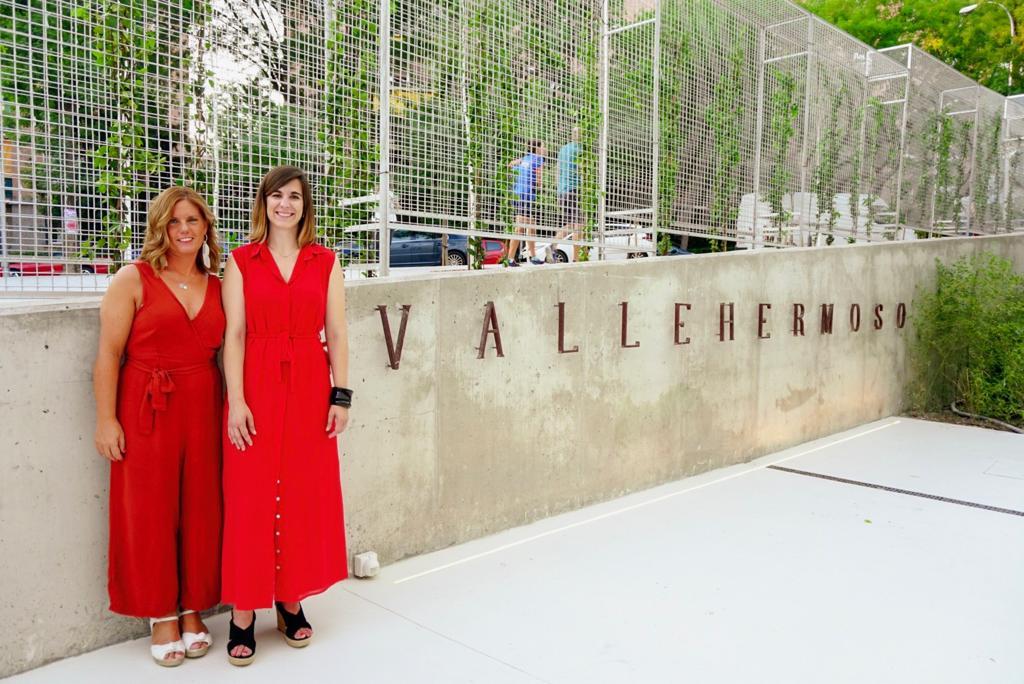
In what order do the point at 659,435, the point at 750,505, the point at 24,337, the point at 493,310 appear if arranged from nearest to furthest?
the point at 24,337 → the point at 493,310 → the point at 750,505 → the point at 659,435

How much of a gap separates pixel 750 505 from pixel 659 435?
776 mm

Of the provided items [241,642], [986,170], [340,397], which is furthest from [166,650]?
[986,170]

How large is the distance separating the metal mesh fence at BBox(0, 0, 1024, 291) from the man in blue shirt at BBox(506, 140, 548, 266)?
0.6 inches

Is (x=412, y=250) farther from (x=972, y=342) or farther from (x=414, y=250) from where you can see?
(x=972, y=342)

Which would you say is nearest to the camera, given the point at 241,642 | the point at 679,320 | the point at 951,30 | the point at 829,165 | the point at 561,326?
the point at 241,642

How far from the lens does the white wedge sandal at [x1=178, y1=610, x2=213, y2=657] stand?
2.98 meters

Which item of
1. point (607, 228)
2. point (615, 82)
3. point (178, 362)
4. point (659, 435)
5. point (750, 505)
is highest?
point (615, 82)

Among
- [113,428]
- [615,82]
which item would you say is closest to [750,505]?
[615,82]

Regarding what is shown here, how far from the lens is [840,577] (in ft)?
12.9

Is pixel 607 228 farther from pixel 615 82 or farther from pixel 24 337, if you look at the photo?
pixel 24 337

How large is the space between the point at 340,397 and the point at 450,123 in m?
2.15

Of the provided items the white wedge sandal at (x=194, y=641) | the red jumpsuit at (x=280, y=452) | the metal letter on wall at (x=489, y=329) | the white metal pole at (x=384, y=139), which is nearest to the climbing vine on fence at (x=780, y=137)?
the metal letter on wall at (x=489, y=329)

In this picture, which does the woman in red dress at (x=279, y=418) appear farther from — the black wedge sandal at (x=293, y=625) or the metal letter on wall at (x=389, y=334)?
the metal letter on wall at (x=389, y=334)

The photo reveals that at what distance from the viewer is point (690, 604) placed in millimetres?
3561
